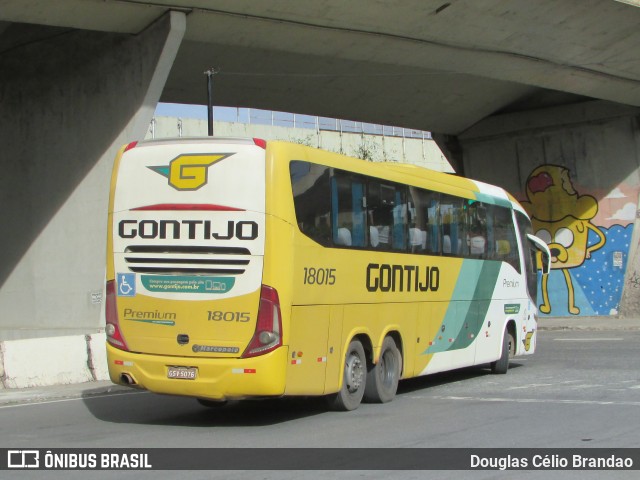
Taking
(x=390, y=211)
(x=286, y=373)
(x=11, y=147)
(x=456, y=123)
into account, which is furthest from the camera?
(x=456, y=123)

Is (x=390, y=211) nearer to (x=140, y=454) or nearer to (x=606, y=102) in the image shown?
(x=140, y=454)

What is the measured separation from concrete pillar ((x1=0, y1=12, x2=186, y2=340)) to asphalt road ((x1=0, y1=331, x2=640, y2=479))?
22.2 feet

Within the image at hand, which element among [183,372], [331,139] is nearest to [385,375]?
[183,372]

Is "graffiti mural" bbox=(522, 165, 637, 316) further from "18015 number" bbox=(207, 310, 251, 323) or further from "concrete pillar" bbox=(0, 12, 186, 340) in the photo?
"18015 number" bbox=(207, 310, 251, 323)

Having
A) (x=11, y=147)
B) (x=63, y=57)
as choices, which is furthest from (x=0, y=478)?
(x=11, y=147)

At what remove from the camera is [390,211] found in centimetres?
1270

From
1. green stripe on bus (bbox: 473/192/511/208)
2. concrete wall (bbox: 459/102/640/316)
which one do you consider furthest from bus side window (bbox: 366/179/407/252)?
concrete wall (bbox: 459/102/640/316)

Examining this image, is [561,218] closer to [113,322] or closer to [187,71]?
[187,71]

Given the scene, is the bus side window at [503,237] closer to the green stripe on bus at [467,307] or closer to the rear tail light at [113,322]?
the green stripe on bus at [467,307]

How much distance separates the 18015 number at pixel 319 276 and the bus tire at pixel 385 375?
1.75 meters

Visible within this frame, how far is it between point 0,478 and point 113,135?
1266 centimetres

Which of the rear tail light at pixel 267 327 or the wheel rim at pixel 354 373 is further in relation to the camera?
the wheel rim at pixel 354 373

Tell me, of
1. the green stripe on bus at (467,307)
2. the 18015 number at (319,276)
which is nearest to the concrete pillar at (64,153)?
the green stripe on bus at (467,307)

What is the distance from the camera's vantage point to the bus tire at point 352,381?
11664 millimetres
